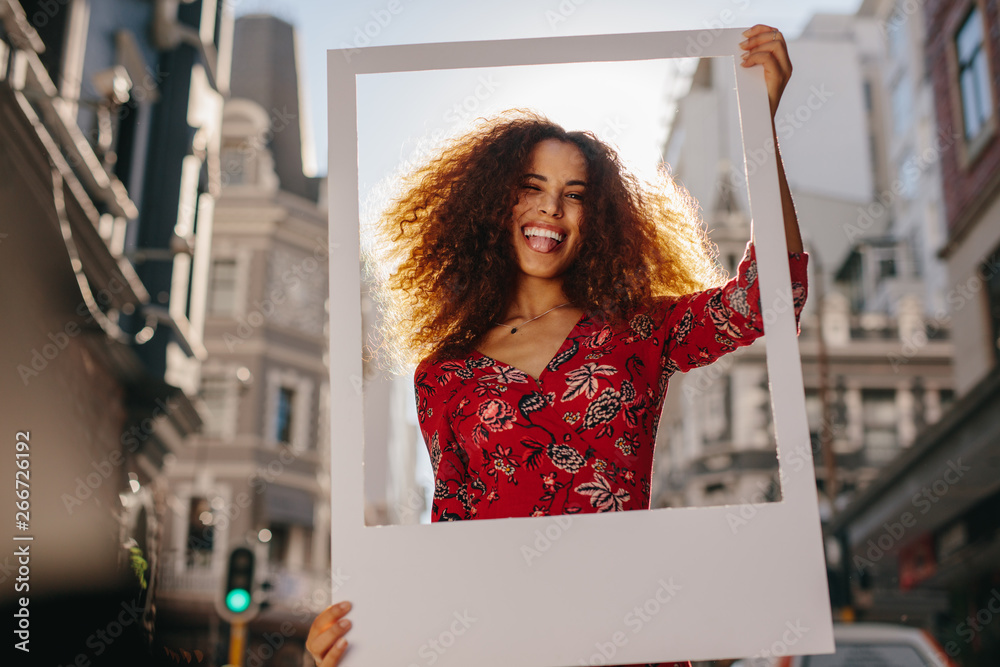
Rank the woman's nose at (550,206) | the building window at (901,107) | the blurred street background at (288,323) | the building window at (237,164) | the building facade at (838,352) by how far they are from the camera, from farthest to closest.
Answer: the building facade at (838,352), the building window at (237,164), the building window at (901,107), the blurred street background at (288,323), the woman's nose at (550,206)

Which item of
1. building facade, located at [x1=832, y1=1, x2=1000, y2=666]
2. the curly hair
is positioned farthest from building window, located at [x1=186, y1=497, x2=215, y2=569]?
the curly hair

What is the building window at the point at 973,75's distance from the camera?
9584 millimetres

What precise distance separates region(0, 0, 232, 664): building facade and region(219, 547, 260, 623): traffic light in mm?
643

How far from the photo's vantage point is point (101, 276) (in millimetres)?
8227

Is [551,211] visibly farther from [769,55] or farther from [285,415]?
[285,415]

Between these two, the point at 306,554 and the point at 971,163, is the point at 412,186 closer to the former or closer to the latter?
the point at 971,163

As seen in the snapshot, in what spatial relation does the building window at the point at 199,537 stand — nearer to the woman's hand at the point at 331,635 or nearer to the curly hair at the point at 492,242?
the curly hair at the point at 492,242

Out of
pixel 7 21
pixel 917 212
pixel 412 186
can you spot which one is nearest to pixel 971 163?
pixel 7 21

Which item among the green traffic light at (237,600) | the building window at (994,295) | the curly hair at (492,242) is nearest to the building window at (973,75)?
the building window at (994,295)

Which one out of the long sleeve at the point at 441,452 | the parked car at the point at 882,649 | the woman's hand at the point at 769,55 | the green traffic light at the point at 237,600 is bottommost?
the parked car at the point at 882,649

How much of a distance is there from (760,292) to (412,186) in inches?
33.1

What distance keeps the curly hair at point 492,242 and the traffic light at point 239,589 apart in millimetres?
5764

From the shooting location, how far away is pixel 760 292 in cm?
166

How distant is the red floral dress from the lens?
1642 mm
